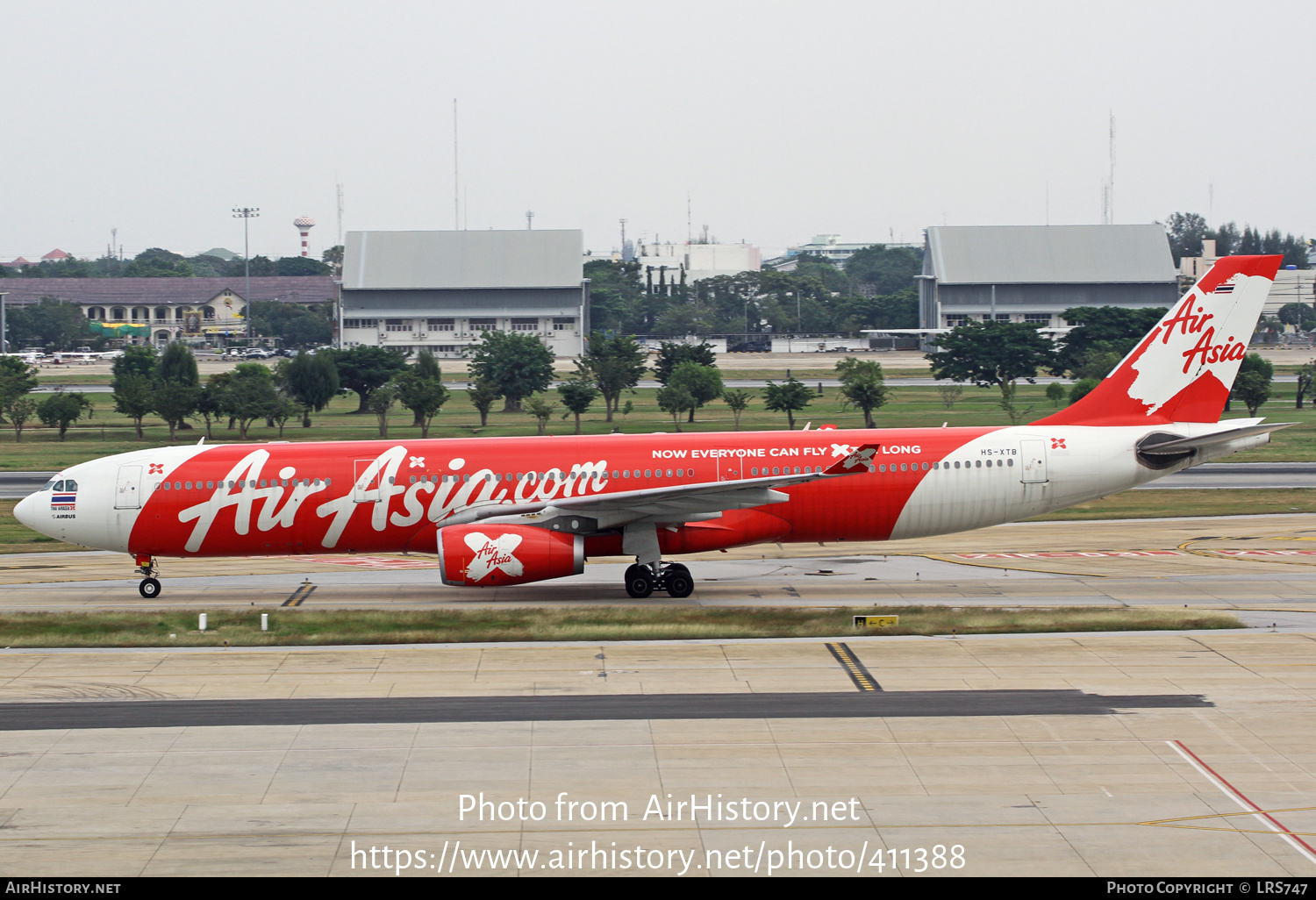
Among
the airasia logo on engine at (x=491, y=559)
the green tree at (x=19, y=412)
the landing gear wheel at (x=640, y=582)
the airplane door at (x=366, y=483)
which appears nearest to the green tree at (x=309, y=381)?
the green tree at (x=19, y=412)

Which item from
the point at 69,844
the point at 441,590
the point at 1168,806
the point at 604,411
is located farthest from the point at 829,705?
the point at 604,411

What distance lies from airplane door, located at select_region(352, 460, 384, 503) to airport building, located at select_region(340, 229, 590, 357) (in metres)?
134

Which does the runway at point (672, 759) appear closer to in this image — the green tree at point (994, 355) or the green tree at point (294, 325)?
the green tree at point (994, 355)

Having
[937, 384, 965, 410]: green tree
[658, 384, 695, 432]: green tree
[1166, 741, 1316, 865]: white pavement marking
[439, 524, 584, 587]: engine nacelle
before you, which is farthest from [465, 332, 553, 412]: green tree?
[1166, 741, 1316, 865]: white pavement marking

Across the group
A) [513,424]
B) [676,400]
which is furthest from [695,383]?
[513,424]

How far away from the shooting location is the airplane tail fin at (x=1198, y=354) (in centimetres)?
3350

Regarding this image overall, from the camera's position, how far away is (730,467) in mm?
32719

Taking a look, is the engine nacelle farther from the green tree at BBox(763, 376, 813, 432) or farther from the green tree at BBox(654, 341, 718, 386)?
the green tree at BBox(654, 341, 718, 386)

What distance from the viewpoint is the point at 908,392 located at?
4227 inches

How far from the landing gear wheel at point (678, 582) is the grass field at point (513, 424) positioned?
138 ft

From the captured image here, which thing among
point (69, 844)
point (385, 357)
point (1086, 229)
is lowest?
point (69, 844)

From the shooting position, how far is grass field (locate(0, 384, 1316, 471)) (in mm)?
70375
